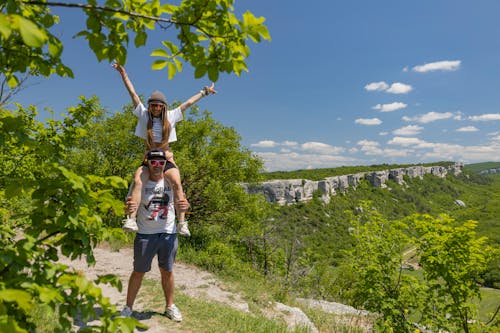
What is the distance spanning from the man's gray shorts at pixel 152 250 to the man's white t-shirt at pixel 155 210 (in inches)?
2.9

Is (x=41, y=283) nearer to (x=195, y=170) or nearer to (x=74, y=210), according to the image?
(x=74, y=210)

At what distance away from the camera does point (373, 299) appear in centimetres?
627

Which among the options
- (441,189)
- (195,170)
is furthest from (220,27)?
(441,189)

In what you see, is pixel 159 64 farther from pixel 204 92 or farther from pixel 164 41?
pixel 204 92

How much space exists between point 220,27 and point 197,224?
10.8 metres

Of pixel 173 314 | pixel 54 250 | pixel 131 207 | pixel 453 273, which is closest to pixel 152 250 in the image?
pixel 131 207

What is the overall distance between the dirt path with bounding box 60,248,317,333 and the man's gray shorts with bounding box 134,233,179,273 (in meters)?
1.00

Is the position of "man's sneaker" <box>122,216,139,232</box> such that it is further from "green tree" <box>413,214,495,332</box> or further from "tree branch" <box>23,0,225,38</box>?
"green tree" <box>413,214,495,332</box>

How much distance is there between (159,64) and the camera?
1618 millimetres

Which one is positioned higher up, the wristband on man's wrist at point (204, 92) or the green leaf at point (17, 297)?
the wristband on man's wrist at point (204, 92)

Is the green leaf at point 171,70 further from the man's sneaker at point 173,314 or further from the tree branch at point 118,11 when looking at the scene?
the man's sneaker at point 173,314

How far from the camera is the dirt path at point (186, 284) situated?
539 cm

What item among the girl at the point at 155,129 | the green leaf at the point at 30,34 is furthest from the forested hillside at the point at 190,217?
the girl at the point at 155,129

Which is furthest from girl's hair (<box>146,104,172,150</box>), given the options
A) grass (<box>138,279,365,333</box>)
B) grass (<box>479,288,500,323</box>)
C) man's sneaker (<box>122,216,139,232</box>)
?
grass (<box>479,288,500,323</box>)
